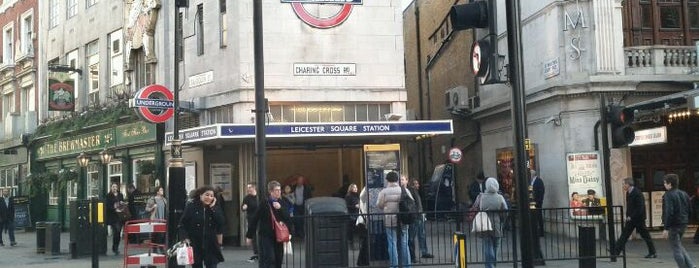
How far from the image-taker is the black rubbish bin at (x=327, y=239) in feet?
40.1

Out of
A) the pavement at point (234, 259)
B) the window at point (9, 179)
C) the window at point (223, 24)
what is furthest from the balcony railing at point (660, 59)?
the window at point (9, 179)

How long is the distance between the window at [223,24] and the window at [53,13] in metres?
13.8

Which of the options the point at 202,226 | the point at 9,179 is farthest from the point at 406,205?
the point at 9,179

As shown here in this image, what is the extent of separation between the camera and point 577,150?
19.1 metres

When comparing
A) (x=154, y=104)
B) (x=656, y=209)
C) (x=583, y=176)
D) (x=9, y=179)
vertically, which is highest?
(x=154, y=104)

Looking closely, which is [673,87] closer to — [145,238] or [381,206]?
[381,206]

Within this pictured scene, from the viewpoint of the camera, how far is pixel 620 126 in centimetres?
1140

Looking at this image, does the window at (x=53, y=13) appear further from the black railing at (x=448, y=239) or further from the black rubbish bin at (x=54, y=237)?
the black railing at (x=448, y=239)

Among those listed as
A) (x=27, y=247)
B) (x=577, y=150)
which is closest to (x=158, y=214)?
(x=27, y=247)

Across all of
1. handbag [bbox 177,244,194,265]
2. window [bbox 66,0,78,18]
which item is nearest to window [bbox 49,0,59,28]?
window [bbox 66,0,78,18]

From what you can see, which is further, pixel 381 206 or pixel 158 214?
pixel 158 214

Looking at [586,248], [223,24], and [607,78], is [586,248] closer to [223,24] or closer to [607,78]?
[607,78]

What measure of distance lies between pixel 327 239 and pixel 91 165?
18455 mm

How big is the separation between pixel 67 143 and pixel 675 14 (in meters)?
21.5
